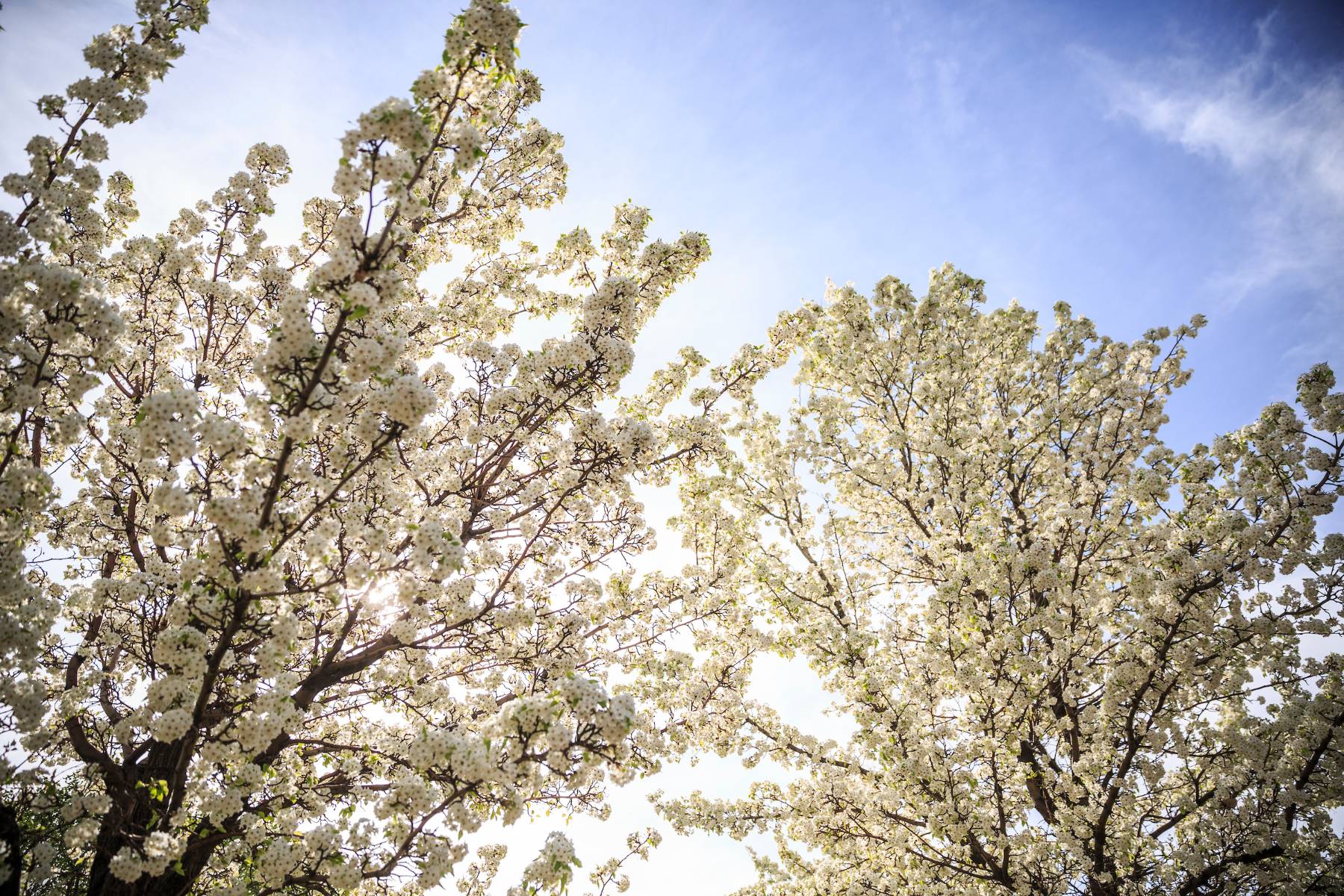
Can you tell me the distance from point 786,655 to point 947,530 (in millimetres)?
3807

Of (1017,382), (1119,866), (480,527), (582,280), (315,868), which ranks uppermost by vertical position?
(1017,382)

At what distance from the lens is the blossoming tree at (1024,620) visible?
7.06 meters

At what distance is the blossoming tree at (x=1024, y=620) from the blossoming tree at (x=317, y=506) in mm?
3137

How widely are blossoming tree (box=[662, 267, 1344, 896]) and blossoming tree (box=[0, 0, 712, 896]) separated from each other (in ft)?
10.3

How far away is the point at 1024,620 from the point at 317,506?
9528mm

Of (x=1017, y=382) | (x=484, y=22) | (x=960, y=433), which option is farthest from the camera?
(x=1017, y=382)

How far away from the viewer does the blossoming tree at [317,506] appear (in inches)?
169

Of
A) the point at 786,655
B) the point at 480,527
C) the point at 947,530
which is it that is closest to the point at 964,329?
the point at 947,530

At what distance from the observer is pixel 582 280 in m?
9.80

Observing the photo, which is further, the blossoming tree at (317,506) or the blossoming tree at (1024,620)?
the blossoming tree at (1024,620)

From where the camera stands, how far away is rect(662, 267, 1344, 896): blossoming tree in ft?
23.2

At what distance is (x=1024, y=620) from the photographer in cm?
875

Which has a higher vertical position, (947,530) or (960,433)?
(960,433)

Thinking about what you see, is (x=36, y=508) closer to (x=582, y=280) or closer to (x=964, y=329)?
(x=582, y=280)
